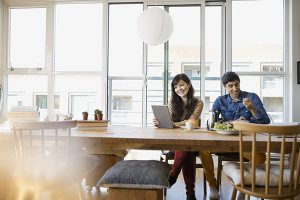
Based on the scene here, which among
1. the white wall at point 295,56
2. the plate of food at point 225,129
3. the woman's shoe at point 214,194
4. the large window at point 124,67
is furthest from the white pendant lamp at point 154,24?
the white wall at point 295,56

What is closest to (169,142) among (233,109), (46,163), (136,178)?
(136,178)

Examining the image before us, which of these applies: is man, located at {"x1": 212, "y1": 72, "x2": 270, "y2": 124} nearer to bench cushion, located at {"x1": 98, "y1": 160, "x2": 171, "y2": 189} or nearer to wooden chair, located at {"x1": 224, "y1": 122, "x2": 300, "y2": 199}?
wooden chair, located at {"x1": 224, "y1": 122, "x2": 300, "y2": 199}

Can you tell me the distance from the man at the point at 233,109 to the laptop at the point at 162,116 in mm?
447

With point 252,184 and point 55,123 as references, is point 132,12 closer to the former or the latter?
point 55,123

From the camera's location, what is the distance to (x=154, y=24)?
7.96 ft

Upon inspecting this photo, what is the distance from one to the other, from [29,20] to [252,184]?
452 centimetres

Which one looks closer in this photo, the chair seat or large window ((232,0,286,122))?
the chair seat

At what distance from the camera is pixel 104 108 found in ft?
14.4

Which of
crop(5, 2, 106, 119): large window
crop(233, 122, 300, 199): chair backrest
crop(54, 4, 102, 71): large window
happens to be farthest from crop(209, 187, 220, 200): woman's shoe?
crop(54, 4, 102, 71): large window

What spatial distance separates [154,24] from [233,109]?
1.11 m

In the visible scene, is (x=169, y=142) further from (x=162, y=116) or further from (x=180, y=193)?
(x=180, y=193)

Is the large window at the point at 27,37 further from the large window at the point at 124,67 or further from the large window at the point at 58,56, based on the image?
the large window at the point at 124,67

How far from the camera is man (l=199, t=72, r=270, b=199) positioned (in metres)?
2.44

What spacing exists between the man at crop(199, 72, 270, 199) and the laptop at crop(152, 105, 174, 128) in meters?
0.45
